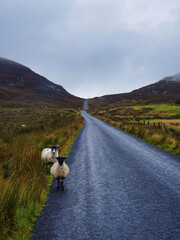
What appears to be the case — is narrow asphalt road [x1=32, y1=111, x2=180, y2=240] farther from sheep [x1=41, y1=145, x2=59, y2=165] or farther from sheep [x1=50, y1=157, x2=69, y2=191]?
sheep [x1=41, y1=145, x2=59, y2=165]

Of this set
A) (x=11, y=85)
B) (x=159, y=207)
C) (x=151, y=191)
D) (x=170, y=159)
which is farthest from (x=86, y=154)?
(x=11, y=85)

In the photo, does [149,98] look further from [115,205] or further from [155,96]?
[115,205]

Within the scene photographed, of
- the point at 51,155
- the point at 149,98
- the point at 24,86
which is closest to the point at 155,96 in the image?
the point at 149,98

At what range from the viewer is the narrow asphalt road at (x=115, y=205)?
11.0 ft

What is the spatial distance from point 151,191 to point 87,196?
2.02m

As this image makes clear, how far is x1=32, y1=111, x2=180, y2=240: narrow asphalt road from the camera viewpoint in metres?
3.36

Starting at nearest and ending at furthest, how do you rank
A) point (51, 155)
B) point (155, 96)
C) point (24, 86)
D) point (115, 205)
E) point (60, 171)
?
point (115, 205), point (60, 171), point (51, 155), point (24, 86), point (155, 96)

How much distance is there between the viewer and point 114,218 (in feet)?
12.5

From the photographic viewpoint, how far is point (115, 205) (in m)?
4.38

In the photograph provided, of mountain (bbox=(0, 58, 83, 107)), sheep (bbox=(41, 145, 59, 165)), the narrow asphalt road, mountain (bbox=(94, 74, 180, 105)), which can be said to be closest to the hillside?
mountain (bbox=(94, 74, 180, 105))

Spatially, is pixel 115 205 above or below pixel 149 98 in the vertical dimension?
below

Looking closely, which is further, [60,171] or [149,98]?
[149,98]

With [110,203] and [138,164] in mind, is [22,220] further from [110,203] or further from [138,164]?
[138,164]

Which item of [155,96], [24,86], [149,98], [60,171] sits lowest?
[60,171]
